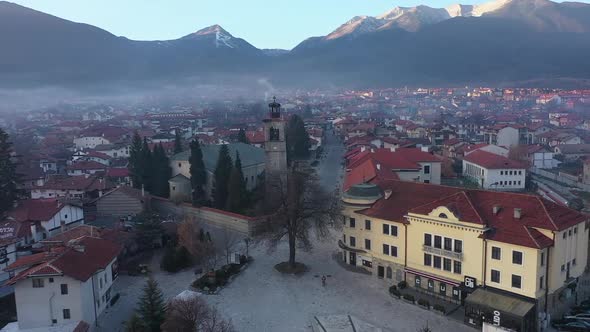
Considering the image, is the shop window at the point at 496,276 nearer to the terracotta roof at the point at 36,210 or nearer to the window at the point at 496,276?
the window at the point at 496,276

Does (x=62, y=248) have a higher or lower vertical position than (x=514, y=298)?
higher

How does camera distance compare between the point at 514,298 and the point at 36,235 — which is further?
the point at 36,235

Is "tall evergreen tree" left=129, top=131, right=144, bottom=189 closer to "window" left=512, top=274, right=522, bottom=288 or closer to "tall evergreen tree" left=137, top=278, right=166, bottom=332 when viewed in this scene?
"tall evergreen tree" left=137, top=278, right=166, bottom=332

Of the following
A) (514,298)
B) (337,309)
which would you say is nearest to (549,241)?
(514,298)

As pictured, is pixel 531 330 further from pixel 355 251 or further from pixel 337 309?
pixel 355 251

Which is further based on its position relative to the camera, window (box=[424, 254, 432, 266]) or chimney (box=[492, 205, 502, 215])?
window (box=[424, 254, 432, 266])

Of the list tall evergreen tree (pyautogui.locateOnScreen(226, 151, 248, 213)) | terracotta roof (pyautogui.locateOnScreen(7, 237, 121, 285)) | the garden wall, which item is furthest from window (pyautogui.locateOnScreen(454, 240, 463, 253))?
tall evergreen tree (pyautogui.locateOnScreen(226, 151, 248, 213))
